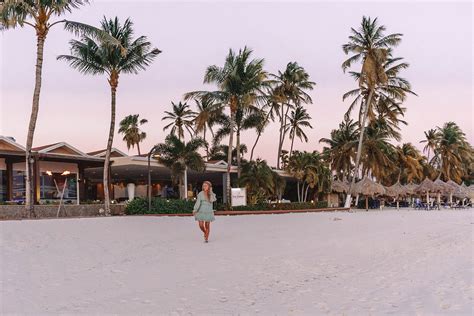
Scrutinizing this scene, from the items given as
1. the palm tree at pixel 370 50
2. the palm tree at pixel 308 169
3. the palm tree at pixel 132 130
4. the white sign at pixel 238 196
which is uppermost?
the palm tree at pixel 370 50

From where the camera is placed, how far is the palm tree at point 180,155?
26.5 m

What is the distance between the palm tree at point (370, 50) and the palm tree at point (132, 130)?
74.0 ft

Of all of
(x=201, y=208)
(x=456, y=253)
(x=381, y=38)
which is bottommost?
(x=456, y=253)

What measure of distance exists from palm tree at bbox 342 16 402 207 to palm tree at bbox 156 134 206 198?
15705 millimetres

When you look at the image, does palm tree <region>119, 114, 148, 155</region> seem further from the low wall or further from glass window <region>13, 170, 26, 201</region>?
the low wall

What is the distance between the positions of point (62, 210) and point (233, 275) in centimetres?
1698

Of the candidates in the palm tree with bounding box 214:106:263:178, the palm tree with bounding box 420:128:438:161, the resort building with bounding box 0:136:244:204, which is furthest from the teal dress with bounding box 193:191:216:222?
the palm tree with bounding box 420:128:438:161

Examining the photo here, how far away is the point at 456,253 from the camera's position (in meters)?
10.1

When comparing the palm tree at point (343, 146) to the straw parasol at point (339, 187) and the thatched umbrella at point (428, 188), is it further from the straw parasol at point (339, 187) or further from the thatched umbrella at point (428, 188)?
the thatched umbrella at point (428, 188)

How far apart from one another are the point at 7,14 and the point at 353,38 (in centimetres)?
2588

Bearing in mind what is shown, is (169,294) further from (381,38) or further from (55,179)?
(381,38)

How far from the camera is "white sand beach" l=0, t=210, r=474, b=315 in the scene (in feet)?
18.5

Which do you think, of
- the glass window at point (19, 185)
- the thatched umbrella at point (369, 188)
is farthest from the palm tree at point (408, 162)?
Result: the glass window at point (19, 185)

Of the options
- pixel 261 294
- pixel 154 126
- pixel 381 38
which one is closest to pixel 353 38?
pixel 381 38
